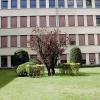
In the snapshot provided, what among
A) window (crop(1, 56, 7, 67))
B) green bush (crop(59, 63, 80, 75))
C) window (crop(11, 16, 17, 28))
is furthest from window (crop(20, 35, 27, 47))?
green bush (crop(59, 63, 80, 75))

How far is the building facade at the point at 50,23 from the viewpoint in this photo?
202ft

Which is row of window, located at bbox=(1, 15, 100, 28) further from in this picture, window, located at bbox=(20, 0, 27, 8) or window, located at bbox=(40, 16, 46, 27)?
window, located at bbox=(20, 0, 27, 8)

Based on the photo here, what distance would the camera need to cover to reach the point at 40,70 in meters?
30.2

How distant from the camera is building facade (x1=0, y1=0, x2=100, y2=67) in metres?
61.4

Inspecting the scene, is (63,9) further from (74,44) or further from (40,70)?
(40,70)

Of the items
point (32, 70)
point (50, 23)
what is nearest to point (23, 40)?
point (50, 23)

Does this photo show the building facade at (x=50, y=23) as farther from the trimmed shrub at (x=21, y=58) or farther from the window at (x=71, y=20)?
the trimmed shrub at (x=21, y=58)

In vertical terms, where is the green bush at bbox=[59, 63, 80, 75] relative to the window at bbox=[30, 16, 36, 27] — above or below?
below

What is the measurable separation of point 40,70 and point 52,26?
106 feet

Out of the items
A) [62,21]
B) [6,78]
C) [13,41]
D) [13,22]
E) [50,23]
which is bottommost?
[6,78]

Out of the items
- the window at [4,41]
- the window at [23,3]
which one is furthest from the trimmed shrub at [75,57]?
the window at [23,3]

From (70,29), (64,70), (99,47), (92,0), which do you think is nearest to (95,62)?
(99,47)

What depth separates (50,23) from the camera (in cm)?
6188

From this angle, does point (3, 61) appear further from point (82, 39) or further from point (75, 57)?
point (82, 39)
